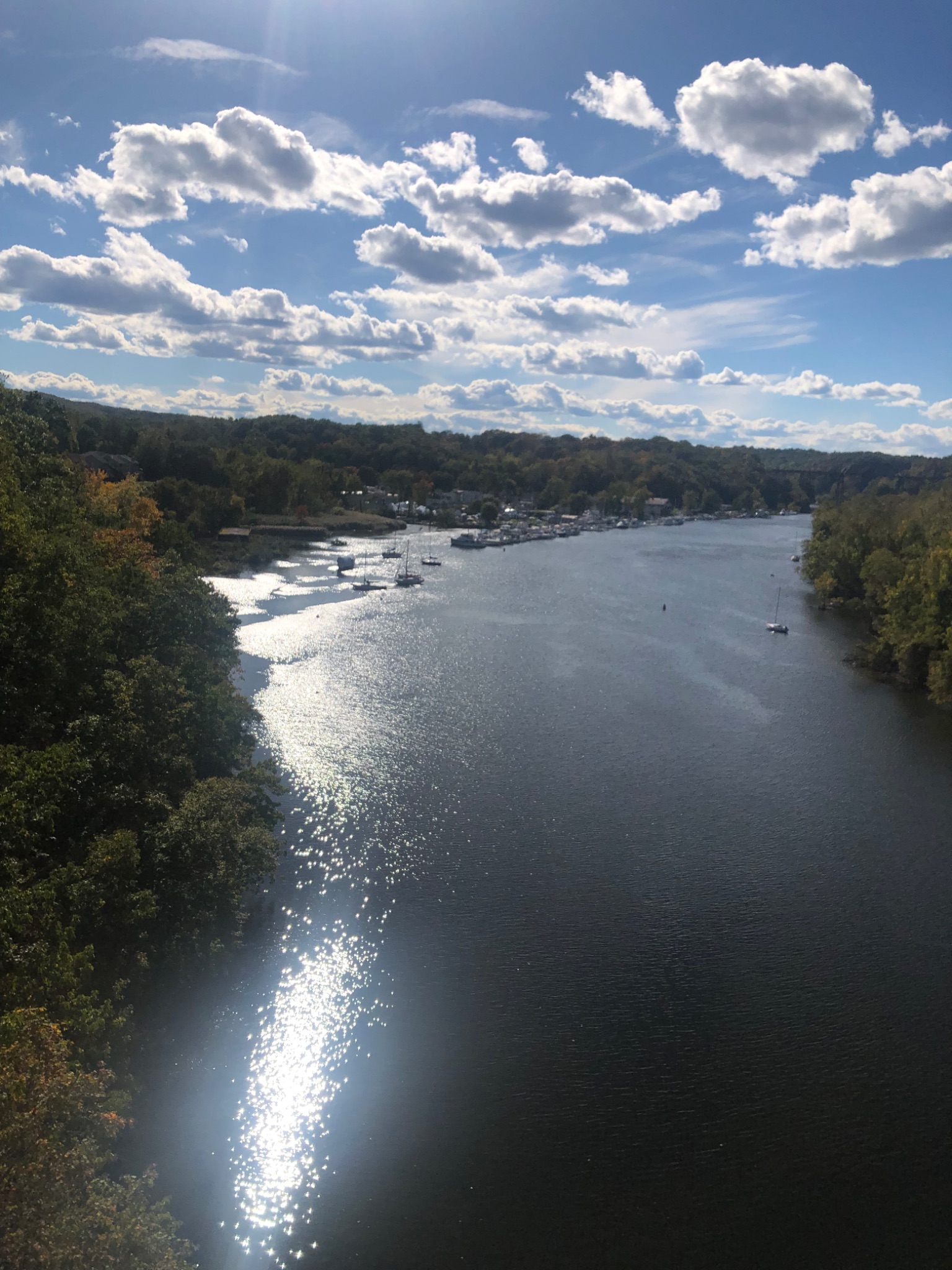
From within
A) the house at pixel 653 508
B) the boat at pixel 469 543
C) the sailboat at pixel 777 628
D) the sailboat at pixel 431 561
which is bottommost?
the sailboat at pixel 431 561

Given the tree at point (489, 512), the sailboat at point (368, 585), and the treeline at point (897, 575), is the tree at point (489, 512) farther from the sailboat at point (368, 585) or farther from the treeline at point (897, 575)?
the sailboat at point (368, 585)

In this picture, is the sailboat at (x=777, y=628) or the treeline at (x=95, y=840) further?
the sailboat at (x=777, y=628)

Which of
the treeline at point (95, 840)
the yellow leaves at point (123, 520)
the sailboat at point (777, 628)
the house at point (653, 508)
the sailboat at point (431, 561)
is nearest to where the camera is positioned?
the treeline at point (95, 840)

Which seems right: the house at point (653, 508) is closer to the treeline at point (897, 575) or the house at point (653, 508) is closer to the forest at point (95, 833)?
the treeline at point (897, 575)

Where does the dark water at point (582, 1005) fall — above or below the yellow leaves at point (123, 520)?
below

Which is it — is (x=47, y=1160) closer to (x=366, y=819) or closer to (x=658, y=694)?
(x=366, y=819)

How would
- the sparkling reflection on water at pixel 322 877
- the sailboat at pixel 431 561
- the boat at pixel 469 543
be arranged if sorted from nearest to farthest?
1. the sparkling reflection on water at pixel 322 877
2. the sailboat at pixel 431 561
3. the boat at pixel 469 543

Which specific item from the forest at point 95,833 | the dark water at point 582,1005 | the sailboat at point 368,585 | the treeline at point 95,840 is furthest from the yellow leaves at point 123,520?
the sailboat at point 368,585
